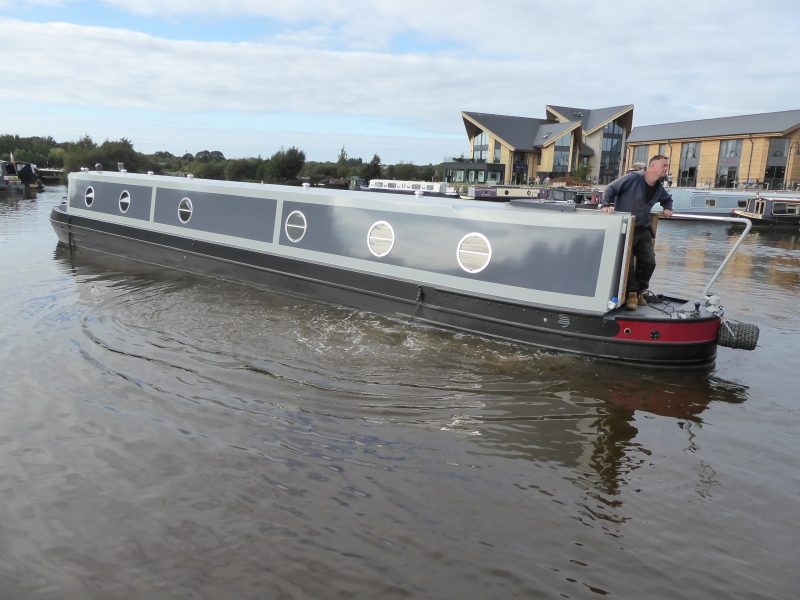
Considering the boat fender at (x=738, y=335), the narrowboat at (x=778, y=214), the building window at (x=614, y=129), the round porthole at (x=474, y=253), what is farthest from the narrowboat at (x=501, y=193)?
the boat fender at (x=738, y=335)

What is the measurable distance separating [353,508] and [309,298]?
6.10 metres

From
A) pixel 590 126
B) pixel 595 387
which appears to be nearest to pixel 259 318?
pixel 595 387

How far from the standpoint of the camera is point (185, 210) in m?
12.0

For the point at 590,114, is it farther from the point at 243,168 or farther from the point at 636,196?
the point at 636,196

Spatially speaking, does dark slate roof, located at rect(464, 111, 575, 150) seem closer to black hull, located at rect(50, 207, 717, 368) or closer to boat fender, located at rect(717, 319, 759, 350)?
black hull, located at rect(50, 207, 717, 368)

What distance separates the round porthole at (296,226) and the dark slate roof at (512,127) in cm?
4942

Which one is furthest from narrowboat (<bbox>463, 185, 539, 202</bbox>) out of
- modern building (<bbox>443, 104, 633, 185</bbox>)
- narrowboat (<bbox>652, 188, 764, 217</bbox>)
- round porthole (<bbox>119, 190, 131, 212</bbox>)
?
round porthole (<bbox>119, 190, 131, 212</bbox>)

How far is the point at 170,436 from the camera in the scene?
16.3ft

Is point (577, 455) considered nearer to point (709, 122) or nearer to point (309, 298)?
point (309, 298)

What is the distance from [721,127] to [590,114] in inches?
701

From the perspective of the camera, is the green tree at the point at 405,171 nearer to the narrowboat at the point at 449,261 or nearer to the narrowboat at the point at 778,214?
the narrowboat at the point at 778,214

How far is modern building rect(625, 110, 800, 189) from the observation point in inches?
1682

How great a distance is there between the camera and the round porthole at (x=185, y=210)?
11.9 metres

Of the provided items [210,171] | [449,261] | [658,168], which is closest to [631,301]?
[658,168]
